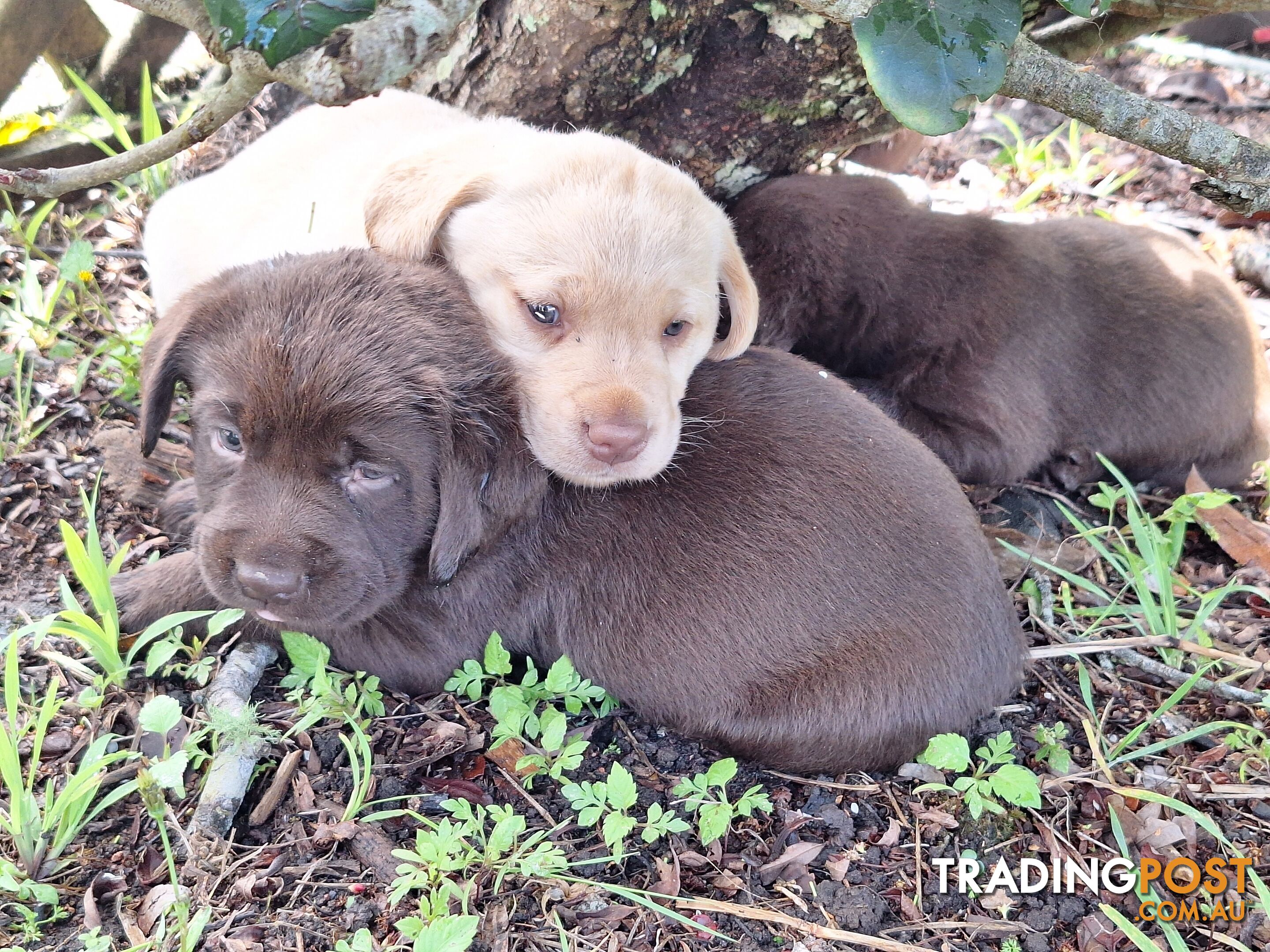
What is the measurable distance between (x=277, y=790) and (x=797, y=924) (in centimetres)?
146

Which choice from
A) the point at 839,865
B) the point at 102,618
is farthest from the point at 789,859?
the point at 102,618

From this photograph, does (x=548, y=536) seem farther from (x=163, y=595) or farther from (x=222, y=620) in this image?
(x=163, y=595)

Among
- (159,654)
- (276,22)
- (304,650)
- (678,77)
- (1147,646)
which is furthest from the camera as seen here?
(678,77)

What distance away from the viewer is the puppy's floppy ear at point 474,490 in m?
2.90

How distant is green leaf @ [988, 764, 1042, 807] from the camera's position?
2.96 m

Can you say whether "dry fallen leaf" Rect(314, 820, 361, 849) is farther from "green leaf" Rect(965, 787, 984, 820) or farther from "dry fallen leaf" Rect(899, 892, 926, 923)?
"green leaf" Rect(965, 787, 984, 820)

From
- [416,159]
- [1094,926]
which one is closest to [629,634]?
[1094,926]

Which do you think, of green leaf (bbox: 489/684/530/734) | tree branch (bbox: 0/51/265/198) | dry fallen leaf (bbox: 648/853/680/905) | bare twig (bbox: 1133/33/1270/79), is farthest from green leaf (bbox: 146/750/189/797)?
bare twig (bbox: 1133/33/1270/79)

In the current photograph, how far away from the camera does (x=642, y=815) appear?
9.87ft

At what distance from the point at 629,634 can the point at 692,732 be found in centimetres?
36

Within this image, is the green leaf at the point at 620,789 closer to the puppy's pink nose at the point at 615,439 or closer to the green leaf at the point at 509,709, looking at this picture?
the green leaf at the point at 509,709

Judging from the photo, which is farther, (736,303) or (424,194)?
(736,303)

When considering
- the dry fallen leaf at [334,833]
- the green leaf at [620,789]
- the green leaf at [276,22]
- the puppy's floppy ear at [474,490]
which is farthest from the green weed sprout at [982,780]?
the green leaf at [276,22]

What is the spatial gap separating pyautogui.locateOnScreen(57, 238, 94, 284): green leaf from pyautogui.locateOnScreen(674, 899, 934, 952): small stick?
131 inches
